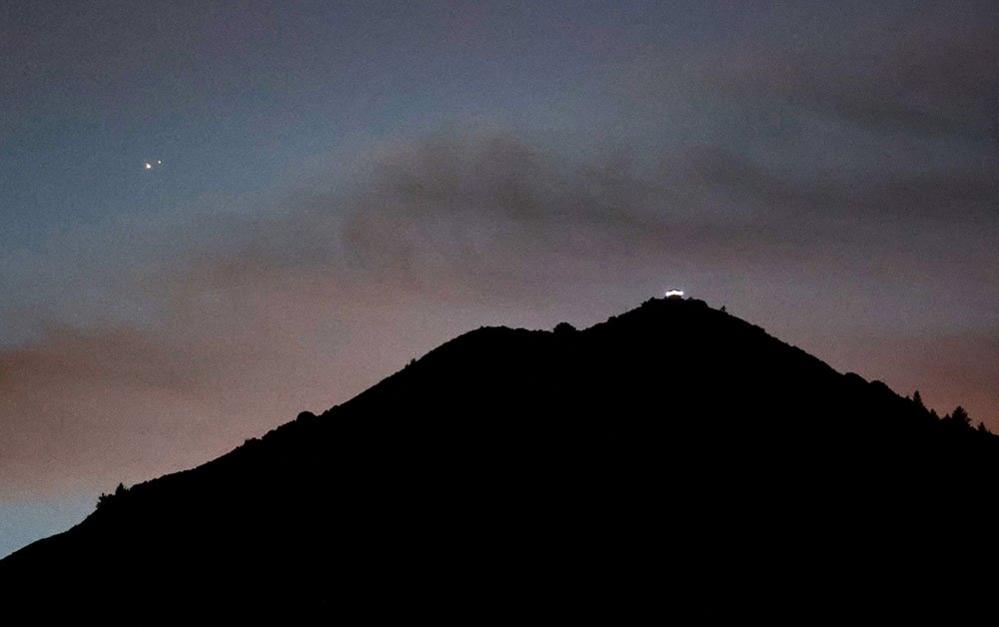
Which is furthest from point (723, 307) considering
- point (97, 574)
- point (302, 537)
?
point (97, 574)

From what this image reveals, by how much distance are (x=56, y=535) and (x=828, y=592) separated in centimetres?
3901

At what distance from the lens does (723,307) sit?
2105 inches

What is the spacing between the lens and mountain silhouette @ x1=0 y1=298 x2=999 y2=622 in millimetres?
34562

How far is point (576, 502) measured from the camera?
128 feet

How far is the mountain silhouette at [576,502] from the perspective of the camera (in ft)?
A: 113

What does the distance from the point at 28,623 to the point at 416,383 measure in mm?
19701

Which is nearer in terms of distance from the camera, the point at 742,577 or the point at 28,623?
the point at 742,577

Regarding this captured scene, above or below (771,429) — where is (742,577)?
below

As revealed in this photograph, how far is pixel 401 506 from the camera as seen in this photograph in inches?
1635

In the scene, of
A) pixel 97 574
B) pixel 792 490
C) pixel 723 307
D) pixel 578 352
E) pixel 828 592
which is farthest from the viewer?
pixel 723 307

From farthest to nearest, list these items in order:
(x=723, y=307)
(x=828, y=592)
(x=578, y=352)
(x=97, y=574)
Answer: (x=723, y=307), (x=578, y=352), (x=97, y=574), (x=828, y=592)

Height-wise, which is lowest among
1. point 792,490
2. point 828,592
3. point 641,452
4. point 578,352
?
point 828,592

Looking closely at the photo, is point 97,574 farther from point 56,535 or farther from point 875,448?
point 875,448

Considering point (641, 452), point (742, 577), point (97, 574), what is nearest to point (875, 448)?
point (641, 452)
